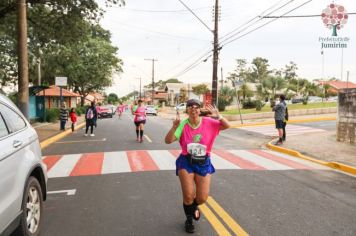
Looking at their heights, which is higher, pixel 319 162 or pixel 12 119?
pixel 12 119

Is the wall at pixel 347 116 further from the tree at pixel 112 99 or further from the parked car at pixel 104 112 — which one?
the tree at pixel 112 99

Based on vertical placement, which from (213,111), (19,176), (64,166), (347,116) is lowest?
(64,166)

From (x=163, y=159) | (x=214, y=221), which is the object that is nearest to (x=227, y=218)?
(x=214, y=221)

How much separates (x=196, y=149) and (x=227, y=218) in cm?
126

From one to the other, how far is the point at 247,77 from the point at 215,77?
101 m

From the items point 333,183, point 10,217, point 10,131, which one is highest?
point 10,131

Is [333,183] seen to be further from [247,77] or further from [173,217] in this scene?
[247,77]

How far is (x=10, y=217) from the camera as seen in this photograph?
13.4 ft

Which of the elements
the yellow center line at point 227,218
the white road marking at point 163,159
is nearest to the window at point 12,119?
the yellow center line at point 227,218

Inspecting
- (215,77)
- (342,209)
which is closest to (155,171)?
(342,209)

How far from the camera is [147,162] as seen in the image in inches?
431

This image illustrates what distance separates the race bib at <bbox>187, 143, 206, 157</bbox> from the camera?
5.15m

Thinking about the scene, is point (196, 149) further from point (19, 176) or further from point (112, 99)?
point (112, 99)

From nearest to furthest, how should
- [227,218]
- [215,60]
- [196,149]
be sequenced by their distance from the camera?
[196,149], [227,218], [215,60]
